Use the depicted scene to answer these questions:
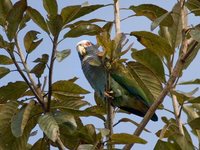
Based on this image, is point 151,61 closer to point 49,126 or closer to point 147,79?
point 147,79

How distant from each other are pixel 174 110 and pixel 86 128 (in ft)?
1.58

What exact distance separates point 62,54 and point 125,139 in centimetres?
41

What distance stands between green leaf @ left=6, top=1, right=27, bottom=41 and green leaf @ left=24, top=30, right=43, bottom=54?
19cm

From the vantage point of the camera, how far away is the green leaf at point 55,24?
6.14 ft

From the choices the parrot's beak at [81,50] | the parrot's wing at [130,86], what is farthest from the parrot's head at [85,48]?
the parrot's wing at [130,86]

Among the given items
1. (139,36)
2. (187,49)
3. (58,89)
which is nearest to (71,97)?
(58,89)

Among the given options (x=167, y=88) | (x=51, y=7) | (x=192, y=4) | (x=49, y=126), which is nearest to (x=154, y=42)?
(x=192, y=4)

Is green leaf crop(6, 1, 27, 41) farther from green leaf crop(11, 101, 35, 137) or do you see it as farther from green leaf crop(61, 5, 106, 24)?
green leaf crop(11, 101, 35, 137)

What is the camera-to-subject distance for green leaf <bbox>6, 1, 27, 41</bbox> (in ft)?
6.23

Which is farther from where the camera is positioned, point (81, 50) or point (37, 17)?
point (81, 50)

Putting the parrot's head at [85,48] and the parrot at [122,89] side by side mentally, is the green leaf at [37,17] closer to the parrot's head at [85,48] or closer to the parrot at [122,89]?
the parrot at [122,89]

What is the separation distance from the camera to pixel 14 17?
1.93 m

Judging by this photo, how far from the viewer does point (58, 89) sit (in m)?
2.12

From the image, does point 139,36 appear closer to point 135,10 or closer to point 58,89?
point 135,10
